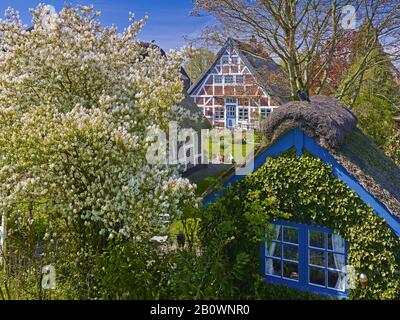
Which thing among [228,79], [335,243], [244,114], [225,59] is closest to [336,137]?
[335,243]

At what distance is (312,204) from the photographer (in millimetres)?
4953

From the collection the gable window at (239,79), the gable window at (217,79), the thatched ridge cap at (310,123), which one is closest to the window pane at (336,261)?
the thatched ridge cap at (310,123)

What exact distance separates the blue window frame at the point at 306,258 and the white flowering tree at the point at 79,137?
1.48 meters

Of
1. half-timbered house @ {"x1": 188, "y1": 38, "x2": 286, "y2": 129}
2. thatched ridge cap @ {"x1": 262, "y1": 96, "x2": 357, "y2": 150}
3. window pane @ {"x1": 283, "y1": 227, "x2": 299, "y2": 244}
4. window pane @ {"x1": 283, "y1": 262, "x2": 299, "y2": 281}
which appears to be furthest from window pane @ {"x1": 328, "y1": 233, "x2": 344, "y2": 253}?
half-timbered house @ {"x1": 188, "y1": 38, "x2": 286, "y2": 129}

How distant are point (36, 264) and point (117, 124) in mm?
2617

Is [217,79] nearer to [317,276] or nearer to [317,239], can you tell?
[317,239]

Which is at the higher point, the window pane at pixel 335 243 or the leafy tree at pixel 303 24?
the leafy tree at pixel 303 24

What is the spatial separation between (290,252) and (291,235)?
0.25 m

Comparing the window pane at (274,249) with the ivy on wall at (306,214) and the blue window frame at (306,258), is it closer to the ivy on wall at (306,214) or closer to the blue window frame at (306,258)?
the blue window frame at (306,258)

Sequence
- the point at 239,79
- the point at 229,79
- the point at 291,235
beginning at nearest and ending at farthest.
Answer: the point at 291,235, the point at 239,79, the point at 229,79

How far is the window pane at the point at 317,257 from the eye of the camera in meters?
5.12

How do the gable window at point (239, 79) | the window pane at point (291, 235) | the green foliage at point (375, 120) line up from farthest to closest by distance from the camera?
the gable window at point (239, 79)
the green foliage at point (375, 120)
the window pane at point (291, 235)

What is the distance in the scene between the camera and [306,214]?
198 inches
